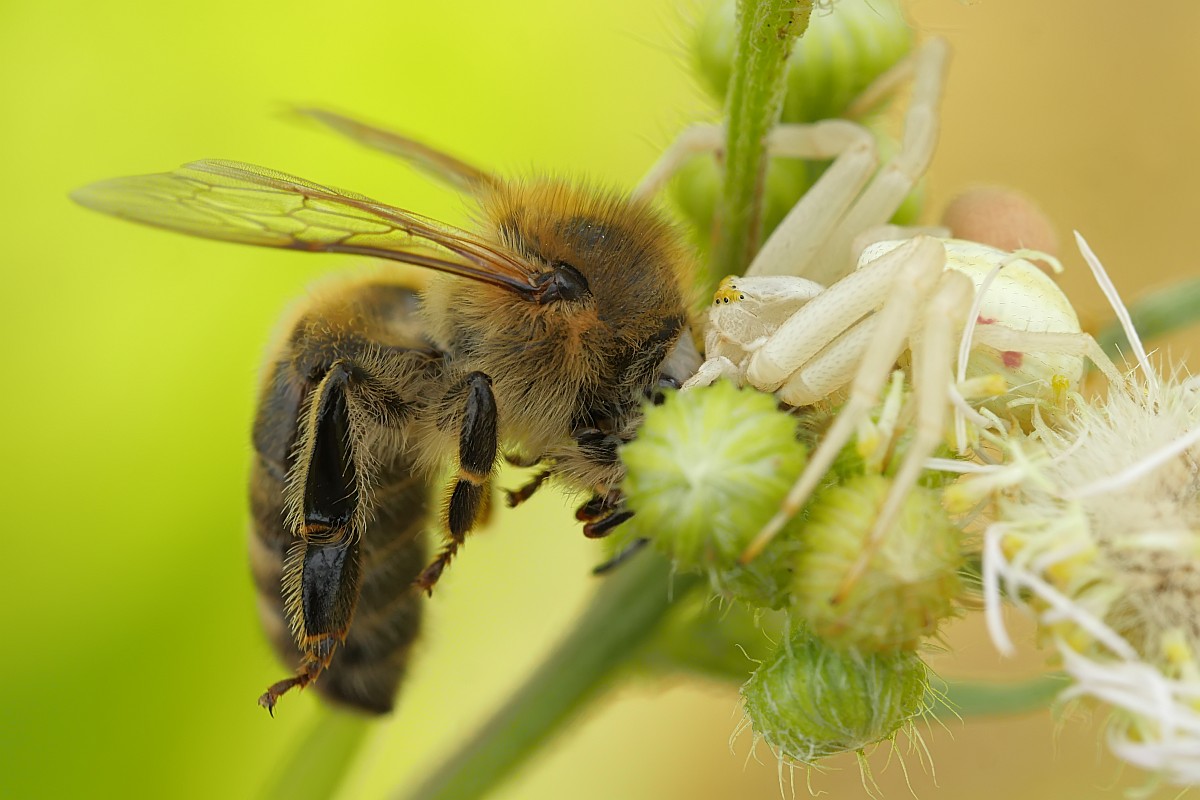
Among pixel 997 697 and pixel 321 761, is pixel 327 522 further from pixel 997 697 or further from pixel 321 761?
pixel 997 697

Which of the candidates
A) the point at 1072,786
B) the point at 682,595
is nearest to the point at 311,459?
the point at 682,595

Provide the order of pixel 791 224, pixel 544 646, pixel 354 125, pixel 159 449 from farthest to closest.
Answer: pixel 159 449
pixel 544 646
pixel 354 125
pixel 791 224

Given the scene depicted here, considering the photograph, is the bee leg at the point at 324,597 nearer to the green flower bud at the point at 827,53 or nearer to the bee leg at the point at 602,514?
the bee leg at the point at 602,514

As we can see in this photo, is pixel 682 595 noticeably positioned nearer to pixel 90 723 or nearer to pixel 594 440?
pixel 594 440

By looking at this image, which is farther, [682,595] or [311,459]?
[682,595]

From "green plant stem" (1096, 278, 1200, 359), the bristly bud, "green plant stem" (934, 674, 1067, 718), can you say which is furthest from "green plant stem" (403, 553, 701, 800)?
"green plant stem" (1096, 278, 1200, 359)

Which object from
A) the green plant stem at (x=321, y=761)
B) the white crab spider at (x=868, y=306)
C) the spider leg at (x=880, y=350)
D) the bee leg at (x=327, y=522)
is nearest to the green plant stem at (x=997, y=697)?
the white crab spider at (x=868, y=306)

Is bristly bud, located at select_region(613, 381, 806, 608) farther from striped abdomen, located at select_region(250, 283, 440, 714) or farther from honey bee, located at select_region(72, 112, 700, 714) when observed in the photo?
striped abdomen, located at select_region(250, 283, 440, 714)
